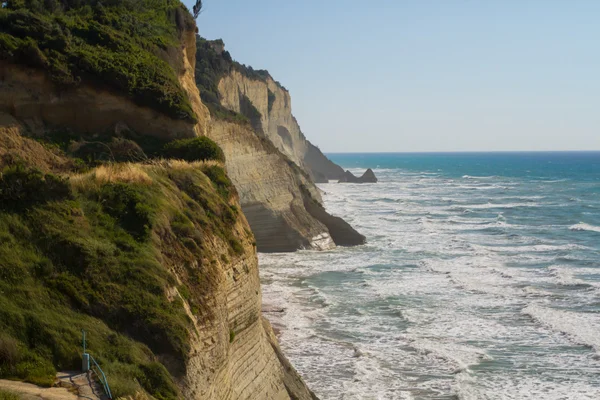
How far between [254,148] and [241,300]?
90.7 feet

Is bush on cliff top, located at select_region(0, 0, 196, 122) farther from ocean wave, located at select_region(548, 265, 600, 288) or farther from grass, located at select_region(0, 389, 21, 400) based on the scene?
ocean wave, located at select_region(548, 265, 600, 288)

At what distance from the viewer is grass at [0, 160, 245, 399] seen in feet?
31.7

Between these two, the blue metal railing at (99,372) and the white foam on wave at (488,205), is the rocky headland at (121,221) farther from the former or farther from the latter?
the white foam on wave at (488,205)

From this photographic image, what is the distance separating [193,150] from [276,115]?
76.9m

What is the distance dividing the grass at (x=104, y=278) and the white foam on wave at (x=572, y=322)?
15447 mm

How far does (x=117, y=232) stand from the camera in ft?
40.9

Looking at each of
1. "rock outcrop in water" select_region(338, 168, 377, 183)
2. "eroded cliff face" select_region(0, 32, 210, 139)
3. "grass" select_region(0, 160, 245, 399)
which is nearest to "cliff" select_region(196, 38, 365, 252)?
"eroded cliff face" select_region(0, 32, 210, 139)

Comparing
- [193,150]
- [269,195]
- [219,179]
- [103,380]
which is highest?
[193,150]

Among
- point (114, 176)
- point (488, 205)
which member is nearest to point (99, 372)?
point (114, 176)

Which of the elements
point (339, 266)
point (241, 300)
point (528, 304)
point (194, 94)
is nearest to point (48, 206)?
point (241, 300)

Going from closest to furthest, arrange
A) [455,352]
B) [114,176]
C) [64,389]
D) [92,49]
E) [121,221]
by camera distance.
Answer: [64,389] < [121,221] < [114,176] < [92,49] < [455,352]

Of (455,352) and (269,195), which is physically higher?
(269,195)

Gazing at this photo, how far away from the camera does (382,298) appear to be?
1153 inches

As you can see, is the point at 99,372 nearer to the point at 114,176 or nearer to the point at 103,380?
the point at 103,380
